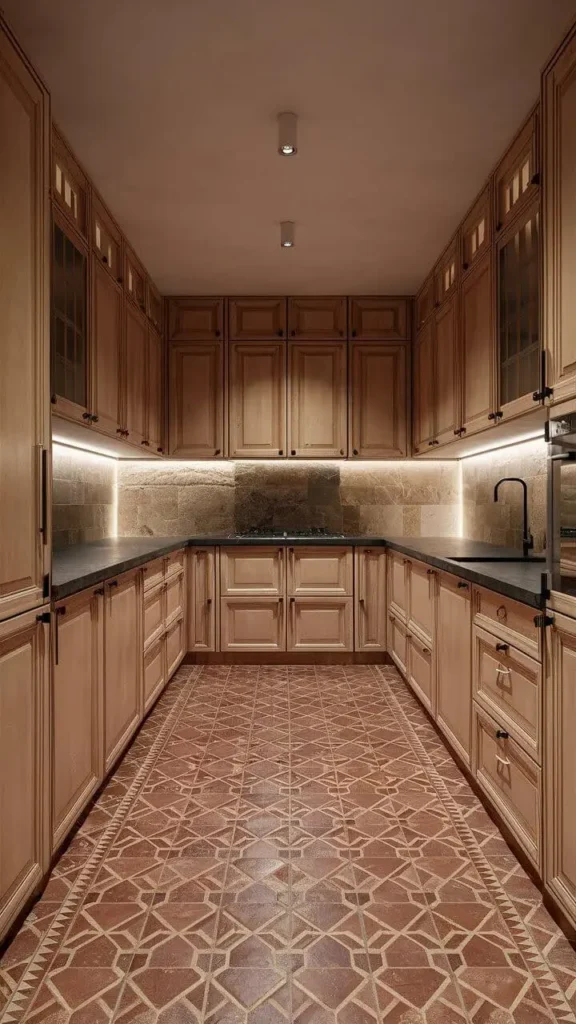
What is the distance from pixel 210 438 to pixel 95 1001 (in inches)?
138

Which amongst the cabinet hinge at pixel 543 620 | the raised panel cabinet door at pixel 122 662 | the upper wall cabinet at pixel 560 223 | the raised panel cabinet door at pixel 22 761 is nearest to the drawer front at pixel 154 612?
the raised panel cabinet door at pixel 122 662

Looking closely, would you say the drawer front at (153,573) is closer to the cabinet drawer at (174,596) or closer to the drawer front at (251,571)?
the cabinet drawer at (174,596)

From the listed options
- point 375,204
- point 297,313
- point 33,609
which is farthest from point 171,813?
point 297,313

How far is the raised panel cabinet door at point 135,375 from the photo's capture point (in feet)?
11.3

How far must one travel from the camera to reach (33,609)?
1.63 meters

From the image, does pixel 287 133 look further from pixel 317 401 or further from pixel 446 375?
pixel 317 401

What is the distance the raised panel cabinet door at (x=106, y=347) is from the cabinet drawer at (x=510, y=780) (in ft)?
6.93

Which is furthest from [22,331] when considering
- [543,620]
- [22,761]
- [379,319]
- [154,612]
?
[379,319]

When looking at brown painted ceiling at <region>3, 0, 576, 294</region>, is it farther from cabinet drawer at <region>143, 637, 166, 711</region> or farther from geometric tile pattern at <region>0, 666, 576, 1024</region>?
geometric tile pattern at <region>0, 666, 576, 1024</region>

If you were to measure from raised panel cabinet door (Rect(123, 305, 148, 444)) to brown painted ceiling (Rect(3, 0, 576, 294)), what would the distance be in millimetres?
484

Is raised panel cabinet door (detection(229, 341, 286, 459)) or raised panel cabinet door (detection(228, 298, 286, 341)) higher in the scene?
raised panel cabinet door (detection(228, 298, 286, 341))

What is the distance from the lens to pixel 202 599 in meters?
4.26

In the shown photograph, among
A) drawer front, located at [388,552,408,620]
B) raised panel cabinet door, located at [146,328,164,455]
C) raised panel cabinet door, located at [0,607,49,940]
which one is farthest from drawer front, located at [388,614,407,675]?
raised panel cabinet door, located at [0,607,49,940]

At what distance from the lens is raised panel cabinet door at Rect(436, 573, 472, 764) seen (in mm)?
2418
